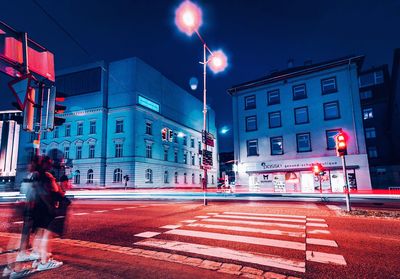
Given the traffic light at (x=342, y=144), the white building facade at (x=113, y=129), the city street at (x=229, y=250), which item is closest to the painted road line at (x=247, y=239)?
the city street at (x=229, y=250)

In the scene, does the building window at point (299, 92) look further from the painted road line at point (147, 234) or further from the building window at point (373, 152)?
the painted road line at point (147, 234)

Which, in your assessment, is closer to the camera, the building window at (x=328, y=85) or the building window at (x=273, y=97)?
the building window at (x=328, y=85)

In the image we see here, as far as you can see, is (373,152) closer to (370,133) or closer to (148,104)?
(370,133)

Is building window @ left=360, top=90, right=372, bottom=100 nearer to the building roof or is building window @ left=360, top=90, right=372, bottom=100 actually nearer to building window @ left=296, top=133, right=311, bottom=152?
the building roof

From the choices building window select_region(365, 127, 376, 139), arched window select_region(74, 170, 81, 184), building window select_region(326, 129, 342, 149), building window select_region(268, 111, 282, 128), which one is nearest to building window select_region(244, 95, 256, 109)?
building window select_region(268, 111, 282, 128)

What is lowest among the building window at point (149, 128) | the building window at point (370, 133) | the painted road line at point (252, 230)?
the painted road line at point (252, 230)

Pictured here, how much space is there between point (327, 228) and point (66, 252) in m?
7.15

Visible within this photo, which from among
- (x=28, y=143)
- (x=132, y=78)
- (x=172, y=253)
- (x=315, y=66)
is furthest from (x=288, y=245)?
(x=28, y=143)

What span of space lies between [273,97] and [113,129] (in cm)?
2710

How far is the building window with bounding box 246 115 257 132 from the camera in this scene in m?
33.2

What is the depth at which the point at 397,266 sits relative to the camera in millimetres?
4301

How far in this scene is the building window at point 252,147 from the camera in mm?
32469

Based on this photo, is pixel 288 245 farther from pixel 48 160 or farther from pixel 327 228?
pixel 48 160

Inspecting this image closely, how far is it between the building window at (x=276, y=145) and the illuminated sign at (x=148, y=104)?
23.8m
